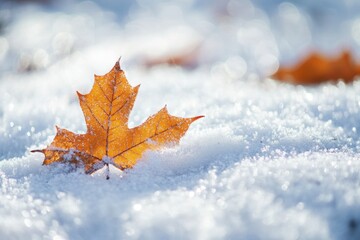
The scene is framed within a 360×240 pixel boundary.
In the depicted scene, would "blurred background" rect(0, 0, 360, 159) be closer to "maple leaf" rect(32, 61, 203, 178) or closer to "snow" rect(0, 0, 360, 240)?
"snow" rect(0, 0, 360, 240)

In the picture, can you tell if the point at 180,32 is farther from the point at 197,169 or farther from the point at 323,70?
the point at 197,169

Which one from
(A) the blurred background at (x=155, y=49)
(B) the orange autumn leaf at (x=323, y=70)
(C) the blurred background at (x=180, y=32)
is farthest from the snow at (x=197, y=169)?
(C) the blurred background at (x=180, y=32)

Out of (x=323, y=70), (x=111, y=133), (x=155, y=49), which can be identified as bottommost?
(x=323, y=70)

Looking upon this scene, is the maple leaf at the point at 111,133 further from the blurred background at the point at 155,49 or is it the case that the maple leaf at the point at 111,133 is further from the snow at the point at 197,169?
the blurred background at the point at 155,49

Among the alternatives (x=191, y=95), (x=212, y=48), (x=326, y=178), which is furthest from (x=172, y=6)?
(x=326, y=178)

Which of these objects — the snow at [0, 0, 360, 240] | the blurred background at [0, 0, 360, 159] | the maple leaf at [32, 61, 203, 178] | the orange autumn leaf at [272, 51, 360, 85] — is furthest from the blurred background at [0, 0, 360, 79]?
the maple leaf at [32, 61, 203, 178]

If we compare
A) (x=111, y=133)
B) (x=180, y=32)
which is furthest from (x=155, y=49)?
(x=111, y=133)

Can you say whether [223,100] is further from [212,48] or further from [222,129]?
[212,48]
